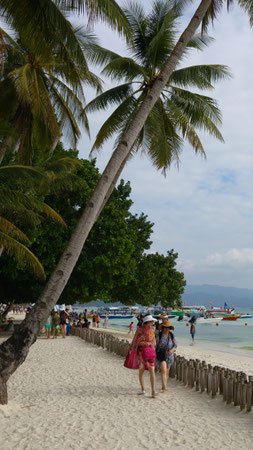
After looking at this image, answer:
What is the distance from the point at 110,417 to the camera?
7.07 meters

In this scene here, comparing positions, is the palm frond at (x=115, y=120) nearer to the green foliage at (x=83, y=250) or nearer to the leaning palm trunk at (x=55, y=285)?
the leaning palm trunk at (x=55, y=285)

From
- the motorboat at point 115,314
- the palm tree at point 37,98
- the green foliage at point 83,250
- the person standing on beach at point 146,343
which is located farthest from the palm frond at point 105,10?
the motorboat at point 115,314

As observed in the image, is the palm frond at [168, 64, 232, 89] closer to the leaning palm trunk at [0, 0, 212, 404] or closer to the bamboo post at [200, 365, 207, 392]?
the leaning palm trunk at [0, 0, 212, 404]

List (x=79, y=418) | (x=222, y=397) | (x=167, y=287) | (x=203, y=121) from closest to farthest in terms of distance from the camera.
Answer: (x=79, y=418), (x=222, y=397), (x=203, y=121), (x=167, y=287)

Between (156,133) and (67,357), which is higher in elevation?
(156,133)

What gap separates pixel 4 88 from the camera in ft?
45.8

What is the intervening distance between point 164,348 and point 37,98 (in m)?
8.39

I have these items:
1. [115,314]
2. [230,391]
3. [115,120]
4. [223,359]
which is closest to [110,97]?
[115,120]

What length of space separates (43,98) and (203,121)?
558cm

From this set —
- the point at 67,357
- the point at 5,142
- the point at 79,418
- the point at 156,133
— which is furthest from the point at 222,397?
the point at 5,142

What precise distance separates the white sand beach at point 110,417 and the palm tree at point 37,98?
26.1ft

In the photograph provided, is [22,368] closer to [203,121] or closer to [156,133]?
[156,133]

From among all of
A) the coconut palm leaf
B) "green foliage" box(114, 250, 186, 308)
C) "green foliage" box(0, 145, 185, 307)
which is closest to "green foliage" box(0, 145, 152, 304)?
"green foliage" box(0, 145, 185, 307)

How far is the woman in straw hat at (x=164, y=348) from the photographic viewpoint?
356 inches
